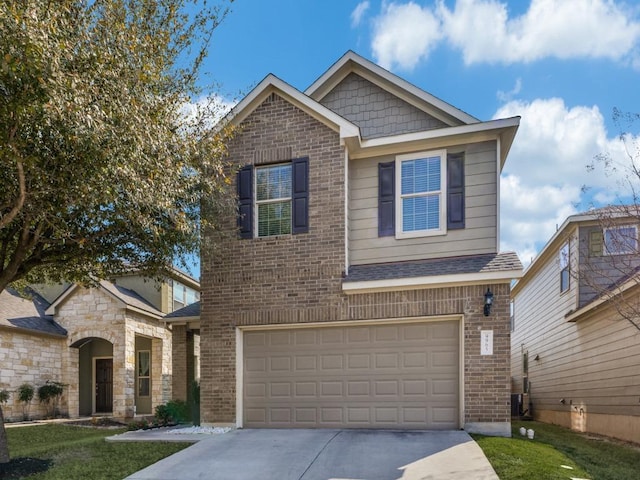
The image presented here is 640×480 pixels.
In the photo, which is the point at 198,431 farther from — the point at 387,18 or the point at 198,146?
the point at 387,18

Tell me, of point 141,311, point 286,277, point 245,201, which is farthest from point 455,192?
point 141,311

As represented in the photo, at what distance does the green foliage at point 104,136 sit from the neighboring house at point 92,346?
17.9 ft

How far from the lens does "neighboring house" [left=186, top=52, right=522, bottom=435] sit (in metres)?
8.52

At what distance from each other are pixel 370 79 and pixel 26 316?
44.7 ft

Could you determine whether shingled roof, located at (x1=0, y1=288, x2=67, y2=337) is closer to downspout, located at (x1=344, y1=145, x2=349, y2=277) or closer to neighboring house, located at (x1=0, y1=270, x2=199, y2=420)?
neighboring house, located at (x1=0, y1=270, x2=199, y2=420)

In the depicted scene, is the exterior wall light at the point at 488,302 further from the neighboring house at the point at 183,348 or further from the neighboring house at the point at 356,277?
the neighboring house at the point at 183,348

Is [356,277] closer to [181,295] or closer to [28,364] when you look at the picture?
[28,364]

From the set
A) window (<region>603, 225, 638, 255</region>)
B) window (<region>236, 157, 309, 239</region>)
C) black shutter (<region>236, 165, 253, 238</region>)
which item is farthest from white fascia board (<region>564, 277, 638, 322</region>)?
black shutter (<region>236, 165, 253, 238</region>)

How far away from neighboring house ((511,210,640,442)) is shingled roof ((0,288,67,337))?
15.7 metres

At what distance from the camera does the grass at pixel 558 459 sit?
603cm

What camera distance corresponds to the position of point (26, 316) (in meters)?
15.6

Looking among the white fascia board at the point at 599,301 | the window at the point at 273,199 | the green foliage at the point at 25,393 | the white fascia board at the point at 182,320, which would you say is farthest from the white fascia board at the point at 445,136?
the green foliage at the point at 25,393

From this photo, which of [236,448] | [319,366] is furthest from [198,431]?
[319,366]

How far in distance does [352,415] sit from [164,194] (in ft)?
17.6
